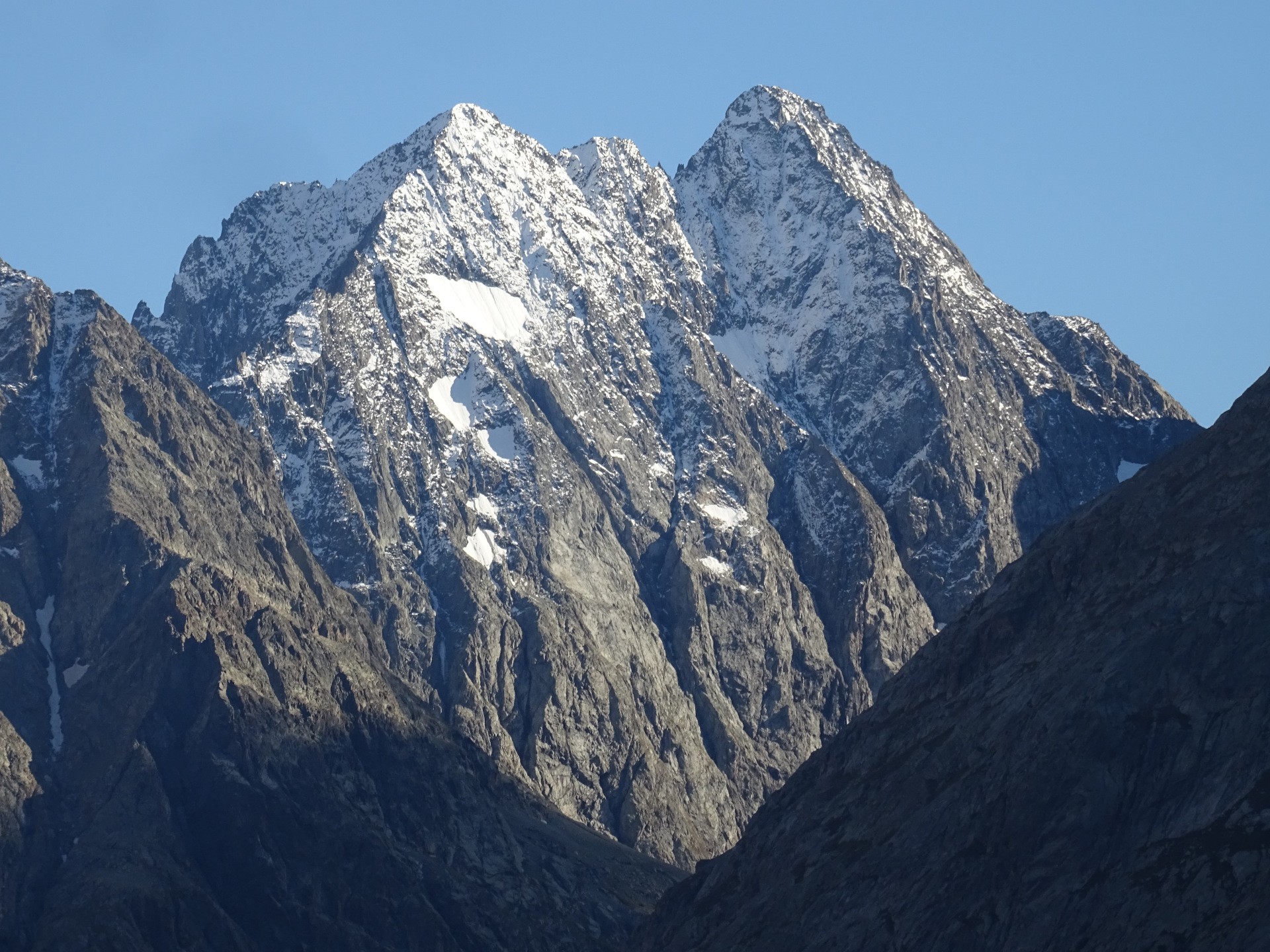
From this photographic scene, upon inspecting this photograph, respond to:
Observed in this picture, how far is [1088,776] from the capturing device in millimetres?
167000

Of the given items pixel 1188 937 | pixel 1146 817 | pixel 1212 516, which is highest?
pixel 1212 516

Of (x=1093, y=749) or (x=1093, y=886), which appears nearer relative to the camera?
(x=1093, y=886)

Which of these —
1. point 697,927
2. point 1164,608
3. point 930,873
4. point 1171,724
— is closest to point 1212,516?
point 1164,608

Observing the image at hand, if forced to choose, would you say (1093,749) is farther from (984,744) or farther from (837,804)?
(837,804)

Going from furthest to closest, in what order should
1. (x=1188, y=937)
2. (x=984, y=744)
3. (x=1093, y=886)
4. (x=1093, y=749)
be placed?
(x=984, y=744)
(x=1093, y=749)
(x=1093, y=886)
(x=1188, y=937)

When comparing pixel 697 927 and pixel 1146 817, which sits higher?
pixel 697 927

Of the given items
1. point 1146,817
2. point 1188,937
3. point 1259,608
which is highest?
point 1259,608

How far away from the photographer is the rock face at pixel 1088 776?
15388cm

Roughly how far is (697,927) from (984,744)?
107ft

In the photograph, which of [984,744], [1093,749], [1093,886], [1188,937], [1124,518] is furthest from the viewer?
[1124,518]

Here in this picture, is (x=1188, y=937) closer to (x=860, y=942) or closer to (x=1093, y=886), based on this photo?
(x=1093, y=886)

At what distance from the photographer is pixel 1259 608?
166500 mm

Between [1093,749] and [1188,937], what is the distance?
25816 millimetres

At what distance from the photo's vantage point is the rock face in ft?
505
